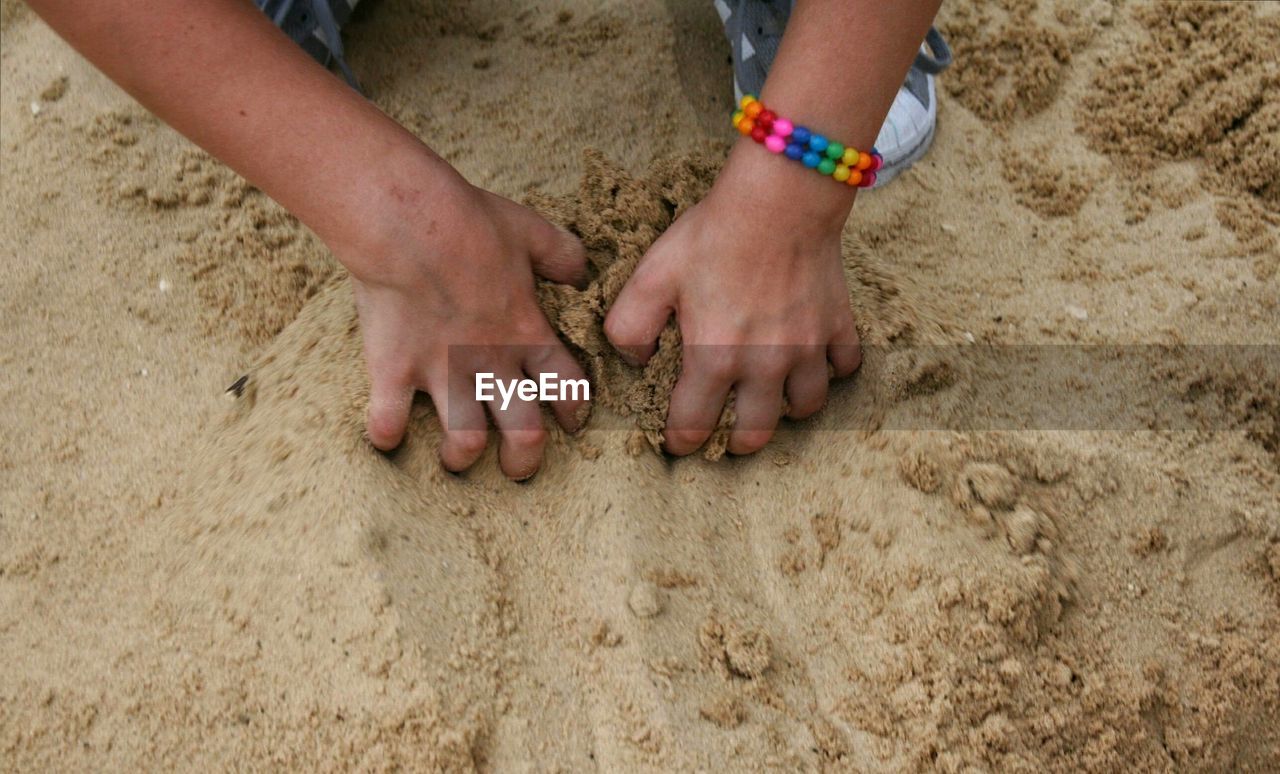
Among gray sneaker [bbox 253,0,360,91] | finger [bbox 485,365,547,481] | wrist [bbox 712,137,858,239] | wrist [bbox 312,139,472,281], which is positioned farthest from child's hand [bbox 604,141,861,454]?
gray sneaker [bbox 253,0,360,91]

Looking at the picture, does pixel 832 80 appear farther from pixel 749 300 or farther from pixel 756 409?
pixel 756 409

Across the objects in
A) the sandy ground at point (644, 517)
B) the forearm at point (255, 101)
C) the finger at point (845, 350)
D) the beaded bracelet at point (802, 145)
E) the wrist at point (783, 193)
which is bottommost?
the sandy ground at point (644, 517)

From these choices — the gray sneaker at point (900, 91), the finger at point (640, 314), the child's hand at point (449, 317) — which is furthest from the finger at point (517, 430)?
the gray sneaker at point (900, 91)

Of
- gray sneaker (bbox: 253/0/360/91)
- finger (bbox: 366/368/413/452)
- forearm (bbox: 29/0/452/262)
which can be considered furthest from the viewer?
gray sneaker (bbox: 253/0/360/91)

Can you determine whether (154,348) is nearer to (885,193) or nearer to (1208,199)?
(885,193)

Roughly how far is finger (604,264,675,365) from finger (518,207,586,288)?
8 cm

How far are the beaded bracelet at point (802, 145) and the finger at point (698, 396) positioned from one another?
234mm

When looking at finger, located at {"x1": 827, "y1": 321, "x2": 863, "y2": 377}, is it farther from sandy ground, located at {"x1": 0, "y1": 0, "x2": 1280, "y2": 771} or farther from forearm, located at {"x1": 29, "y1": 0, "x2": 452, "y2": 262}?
forearm, located at {"x1": 29, "y1": 0, "x2": 452, "y2": 262}

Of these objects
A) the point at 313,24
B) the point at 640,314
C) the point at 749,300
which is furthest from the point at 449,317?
the point at 313,24

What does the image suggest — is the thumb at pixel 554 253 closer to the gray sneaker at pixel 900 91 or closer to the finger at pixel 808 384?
the finger at pixel 808 384

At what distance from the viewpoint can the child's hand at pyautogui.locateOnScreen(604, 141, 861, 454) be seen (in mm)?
1187

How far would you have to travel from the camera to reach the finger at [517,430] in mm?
1190

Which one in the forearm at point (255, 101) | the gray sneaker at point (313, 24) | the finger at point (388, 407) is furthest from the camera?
the gray sneaker at point (313, 24)

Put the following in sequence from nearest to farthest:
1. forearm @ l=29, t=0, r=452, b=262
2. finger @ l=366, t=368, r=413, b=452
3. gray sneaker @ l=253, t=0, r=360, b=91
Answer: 1. forearm @ l=29, t=0, r=452, b=262
2. finger @ l=366, t=368, r=413, b=452
3. gray sneaker @ l=253, t=0, r=360, b=91
